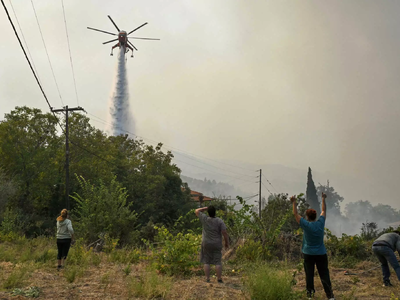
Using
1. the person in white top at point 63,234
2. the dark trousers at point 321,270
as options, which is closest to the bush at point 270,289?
the dark trousers at point 321,270

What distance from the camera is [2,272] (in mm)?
8672

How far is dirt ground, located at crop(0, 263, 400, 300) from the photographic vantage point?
22.6 feet

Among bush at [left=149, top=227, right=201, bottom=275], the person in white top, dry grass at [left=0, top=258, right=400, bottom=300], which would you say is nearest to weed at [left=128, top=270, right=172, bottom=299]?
dry grass at [left=0, top=258, right=400, bottom=300]

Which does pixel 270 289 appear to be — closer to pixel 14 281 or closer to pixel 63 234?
pixel 14 281

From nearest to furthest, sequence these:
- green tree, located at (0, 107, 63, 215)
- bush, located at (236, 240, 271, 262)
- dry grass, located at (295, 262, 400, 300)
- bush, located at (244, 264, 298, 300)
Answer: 1. bush, located at (244, 264, 298, 300)
2. dry grass, located at (295, 262, 400, 300)
3. bush, located at (236, 240, 271, 262)
4. green tree, located at (0, 107, 63, 215)

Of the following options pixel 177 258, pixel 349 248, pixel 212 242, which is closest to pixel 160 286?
pixel 212 242

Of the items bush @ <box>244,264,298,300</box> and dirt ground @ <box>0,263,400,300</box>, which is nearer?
bush @ <box>244,264,298,300</box>

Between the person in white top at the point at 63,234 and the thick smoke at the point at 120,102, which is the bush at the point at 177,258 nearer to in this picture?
the person in white top at the point at 63,234

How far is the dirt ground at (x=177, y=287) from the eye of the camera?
6879mm

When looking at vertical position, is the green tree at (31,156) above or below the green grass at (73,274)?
above

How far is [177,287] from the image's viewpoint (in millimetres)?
7590

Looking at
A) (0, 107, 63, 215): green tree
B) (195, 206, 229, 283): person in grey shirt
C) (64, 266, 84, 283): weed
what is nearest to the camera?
(64, 266, 84, 283): weed

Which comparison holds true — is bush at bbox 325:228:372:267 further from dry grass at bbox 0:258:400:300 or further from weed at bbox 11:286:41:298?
weed at bbox 11:286:41:298

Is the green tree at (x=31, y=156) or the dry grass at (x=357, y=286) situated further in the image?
the green tree at (x=31, y=156)
